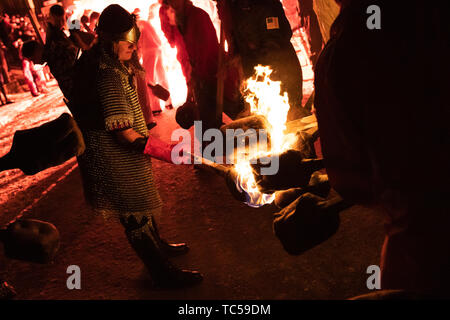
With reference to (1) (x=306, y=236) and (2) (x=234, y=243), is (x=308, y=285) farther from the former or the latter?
(1) (x=306, y=236)

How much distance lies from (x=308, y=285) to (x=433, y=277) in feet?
5.85

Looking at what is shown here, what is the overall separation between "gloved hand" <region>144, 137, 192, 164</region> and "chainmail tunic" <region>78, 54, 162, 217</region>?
24 centimetres

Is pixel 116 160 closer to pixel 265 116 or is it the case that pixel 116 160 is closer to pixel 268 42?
pixel 265 116

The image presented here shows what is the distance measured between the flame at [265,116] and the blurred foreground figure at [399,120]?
1.77 ft

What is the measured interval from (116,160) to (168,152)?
1.74 feet

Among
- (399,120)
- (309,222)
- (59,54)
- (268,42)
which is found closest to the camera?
(399,120)

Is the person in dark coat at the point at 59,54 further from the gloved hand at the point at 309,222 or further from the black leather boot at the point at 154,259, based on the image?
the gloved hand at the point at 309,222

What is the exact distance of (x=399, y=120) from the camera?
0.99 meters

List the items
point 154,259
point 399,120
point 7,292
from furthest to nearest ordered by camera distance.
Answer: point 7,292, point 154,259, point 399,120

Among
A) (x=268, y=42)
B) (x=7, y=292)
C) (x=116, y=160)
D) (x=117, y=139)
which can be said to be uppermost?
(x=268, y=42)

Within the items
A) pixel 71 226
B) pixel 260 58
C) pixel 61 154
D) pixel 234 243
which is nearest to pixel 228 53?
pixel 260 58

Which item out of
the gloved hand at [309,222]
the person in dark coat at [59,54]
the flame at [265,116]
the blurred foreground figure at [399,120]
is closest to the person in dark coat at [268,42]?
the flame at [265,116]

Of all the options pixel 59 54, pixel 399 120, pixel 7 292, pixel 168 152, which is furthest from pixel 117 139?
pixel 399 120
